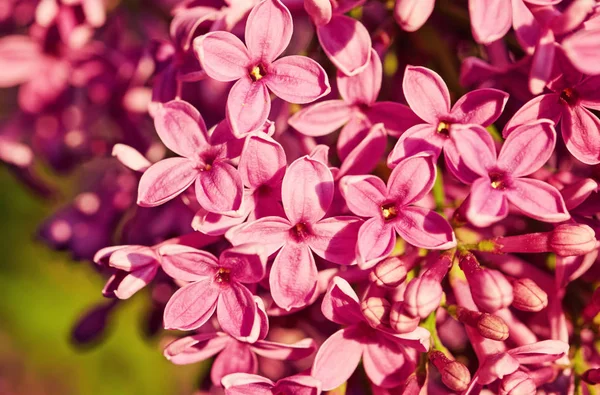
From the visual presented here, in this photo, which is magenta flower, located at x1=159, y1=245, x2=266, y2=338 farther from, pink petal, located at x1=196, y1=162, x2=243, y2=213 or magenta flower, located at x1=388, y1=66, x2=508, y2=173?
magenta flower, located at x1=388, y1=66, x2=508, y2=173

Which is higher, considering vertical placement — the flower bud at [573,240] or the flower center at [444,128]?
the flower center at [444,128]

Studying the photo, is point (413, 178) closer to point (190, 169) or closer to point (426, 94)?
point (426, 94)

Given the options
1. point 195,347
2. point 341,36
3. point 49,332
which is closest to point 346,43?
point 341,36

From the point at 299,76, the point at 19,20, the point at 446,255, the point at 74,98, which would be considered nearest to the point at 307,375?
the point at 446,255

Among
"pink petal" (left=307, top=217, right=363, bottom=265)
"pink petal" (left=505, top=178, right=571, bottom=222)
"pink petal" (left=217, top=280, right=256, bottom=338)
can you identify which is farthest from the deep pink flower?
"pink petal" (left=217, top=280, right=256, bottom=338)

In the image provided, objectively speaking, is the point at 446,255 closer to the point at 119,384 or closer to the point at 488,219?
the point at 488,219

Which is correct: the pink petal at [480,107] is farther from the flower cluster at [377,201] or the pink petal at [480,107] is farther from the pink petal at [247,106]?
the pink petal at [247,106]

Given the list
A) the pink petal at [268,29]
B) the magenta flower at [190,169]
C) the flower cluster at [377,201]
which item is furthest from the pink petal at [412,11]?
the magenta flower at [190,169]
